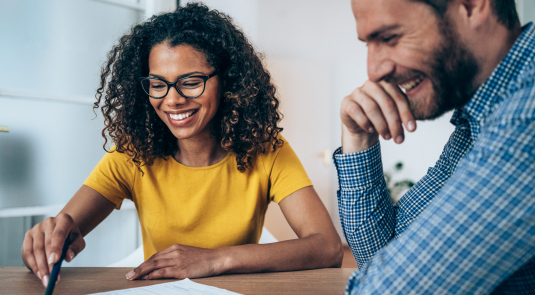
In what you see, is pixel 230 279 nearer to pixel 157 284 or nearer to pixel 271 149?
pixel 157 284

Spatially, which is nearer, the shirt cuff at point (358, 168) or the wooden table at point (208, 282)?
the wooden table at point (208, 282)

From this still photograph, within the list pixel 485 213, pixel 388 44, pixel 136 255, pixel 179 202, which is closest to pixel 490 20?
pixel 388 44

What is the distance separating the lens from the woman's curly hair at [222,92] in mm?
1255

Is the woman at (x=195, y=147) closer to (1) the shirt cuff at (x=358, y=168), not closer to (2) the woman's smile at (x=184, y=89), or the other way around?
(2) the woman's smile at (x=184, y=89)

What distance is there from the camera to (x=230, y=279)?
830 millimetres

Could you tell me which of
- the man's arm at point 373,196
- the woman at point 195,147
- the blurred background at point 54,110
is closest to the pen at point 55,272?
the woman at point 195,147

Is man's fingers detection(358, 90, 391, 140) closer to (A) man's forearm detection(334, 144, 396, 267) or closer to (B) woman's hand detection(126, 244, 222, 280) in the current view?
(A) man's forearm detection(334, 144, 396, 267)

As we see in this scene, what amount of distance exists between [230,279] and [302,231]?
1.12 ft

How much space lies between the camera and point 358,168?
864 millimetres

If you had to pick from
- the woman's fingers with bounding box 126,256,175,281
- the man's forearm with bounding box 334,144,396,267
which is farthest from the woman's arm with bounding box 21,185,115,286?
the man's forearm with bounding box 334,144,396,267

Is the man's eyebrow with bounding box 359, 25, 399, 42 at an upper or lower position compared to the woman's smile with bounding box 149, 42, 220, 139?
upper

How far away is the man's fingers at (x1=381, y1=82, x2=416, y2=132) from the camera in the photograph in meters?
0.66

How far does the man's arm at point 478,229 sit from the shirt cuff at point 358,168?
355 mm

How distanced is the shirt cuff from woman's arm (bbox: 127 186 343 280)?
22 cm
